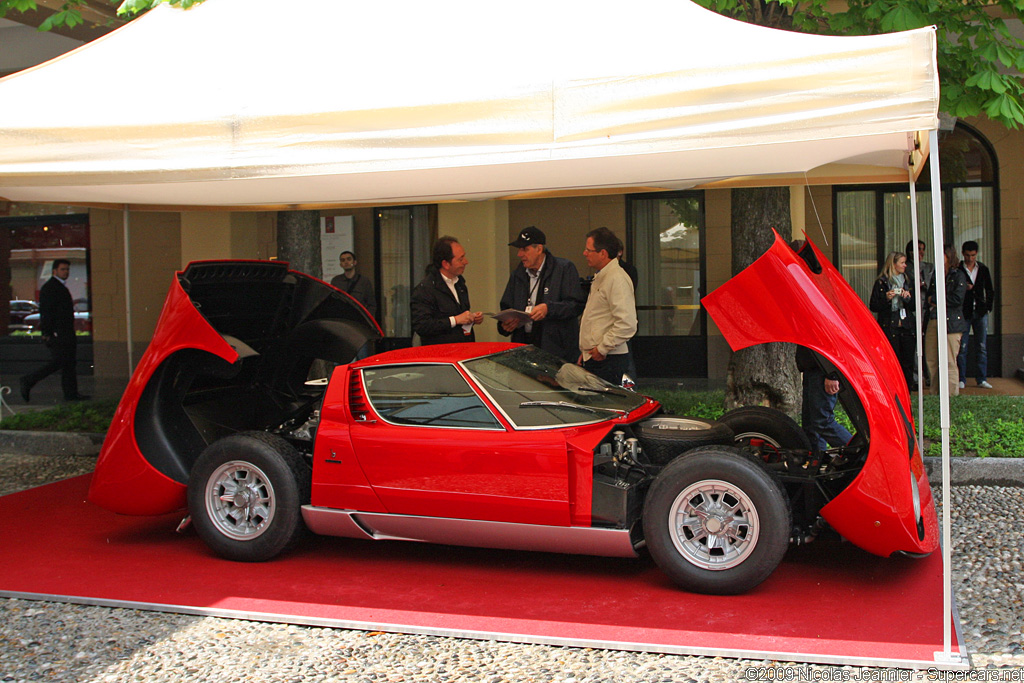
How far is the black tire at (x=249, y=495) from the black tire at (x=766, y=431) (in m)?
2.43

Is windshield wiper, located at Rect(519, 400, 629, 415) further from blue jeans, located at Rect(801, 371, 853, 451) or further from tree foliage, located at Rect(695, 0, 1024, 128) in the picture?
tree foliage, located at Rect(695, 0, 1024, 128)

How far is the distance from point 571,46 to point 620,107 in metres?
0.57

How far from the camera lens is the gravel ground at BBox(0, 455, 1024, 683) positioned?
342cm

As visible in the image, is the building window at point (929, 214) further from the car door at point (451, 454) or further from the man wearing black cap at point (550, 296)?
the car door at point (451, 454)

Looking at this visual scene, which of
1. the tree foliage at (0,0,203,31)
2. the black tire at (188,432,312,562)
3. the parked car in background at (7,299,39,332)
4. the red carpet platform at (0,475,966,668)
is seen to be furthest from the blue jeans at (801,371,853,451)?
the parked car in background at (7,299,39,332)

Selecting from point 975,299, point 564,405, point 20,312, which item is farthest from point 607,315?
point 20,312

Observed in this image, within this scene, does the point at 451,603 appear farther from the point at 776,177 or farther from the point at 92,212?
the point at 92,212

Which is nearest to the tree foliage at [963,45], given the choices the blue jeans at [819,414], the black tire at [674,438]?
the blue jeans at [819,414]

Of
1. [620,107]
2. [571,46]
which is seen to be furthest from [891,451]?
[571,46]

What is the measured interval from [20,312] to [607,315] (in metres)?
12.3

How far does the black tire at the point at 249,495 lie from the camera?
475 cm

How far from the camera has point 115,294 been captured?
13.9 m

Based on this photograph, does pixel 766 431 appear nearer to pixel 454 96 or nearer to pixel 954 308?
pixel 454 96

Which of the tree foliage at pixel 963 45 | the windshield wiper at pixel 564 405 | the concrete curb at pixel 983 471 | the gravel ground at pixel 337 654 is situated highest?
the tree foliage at pixel 963 45
